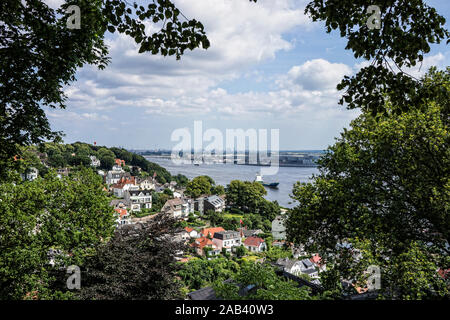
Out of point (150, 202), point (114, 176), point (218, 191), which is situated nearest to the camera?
point (150, 202)

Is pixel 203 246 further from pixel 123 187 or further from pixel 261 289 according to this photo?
pixel 123 187

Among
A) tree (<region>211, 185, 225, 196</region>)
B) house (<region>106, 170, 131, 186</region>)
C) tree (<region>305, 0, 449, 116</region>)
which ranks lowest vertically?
tree (<region>211, 185, 225, 196</region>)

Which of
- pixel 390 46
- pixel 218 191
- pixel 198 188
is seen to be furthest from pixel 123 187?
pixel 390 46

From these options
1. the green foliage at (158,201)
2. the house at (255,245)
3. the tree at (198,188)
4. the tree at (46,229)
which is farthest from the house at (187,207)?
the tree at (46,229)

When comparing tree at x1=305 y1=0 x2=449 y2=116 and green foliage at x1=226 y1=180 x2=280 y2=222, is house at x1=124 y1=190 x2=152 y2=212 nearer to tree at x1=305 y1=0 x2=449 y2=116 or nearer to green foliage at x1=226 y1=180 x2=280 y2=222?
green foliage at x1=226 y1=180 x2=280 y2=222

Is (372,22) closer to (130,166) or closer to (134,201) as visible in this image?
(134,201)

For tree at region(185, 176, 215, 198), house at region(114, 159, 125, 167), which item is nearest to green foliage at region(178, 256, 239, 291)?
tree at region(185, 176, 215, 198)

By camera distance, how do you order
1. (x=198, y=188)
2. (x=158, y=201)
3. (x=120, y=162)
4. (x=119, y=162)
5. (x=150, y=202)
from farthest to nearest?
(x=120, y=162), (x=119, y=162), (x=198, y=188), (x=150, y=202), (x=158, y=201)
